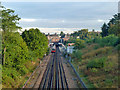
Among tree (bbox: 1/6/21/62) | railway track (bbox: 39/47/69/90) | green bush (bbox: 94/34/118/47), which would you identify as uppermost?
tree (bbox: 1/6/21/62)

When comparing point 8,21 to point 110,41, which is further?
point 110,41

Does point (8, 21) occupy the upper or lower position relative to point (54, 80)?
upper

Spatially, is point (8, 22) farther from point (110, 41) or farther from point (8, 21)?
point (110, 41)

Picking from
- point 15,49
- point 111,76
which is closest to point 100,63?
point 111,76

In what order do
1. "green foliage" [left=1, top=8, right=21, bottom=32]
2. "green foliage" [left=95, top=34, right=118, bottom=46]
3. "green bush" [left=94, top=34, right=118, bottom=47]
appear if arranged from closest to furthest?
1. "green foliage" [left=1, top=8, right=21, bottom=32]
2. "green bush" [left=94, top=34, right=118, bottom=47]
3. "green foliage" [left=95, top=34, right=118, bottom=46]

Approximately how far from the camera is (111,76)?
1678cm

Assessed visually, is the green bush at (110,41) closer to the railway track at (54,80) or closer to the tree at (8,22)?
the railway track at (54,80)

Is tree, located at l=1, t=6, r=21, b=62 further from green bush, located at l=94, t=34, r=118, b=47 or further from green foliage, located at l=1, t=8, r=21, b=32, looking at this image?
green bush, located at l=94, t=34, r=118, b=47

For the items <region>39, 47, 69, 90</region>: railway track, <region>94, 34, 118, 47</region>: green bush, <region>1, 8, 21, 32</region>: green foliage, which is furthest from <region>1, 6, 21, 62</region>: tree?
<region>94, 34, 118, 47</region>: green bush

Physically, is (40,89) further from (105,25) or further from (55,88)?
(105,25)

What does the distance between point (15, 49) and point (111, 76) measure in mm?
12396

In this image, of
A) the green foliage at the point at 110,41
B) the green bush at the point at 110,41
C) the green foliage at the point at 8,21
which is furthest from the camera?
the green foliage at the point at 110,41

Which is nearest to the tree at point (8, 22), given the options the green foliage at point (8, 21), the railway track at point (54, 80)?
the green foliage at point (8, 21)

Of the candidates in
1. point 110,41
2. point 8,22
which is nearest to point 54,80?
point 8,22
